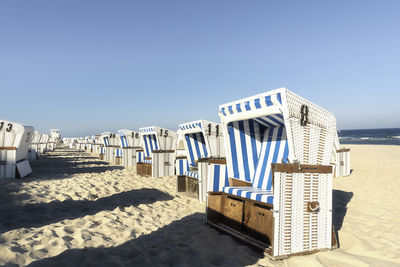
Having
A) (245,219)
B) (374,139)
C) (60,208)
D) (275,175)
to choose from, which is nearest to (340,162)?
(245,219)

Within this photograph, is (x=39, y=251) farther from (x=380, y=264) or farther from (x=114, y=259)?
(x=380, y=264)

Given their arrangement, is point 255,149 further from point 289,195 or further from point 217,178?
point 289,195

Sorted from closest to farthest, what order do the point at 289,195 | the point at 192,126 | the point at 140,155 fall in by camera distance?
the point at 289,195 < the point at 192,126 < the point at 140,155

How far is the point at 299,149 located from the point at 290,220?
933 millimetres

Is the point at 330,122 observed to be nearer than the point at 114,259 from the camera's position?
No

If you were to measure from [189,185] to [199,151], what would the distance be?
4.87 feet

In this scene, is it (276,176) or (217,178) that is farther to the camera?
(217,178)

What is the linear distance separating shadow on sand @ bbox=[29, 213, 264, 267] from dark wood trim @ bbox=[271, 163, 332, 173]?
117cm

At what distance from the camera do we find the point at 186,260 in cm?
326

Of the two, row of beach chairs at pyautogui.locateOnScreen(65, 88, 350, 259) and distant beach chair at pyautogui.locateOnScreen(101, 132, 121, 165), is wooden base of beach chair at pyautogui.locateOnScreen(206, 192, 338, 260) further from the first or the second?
distant beach chair at pyautogui.locateOnScreen(101, 132, 121, 165)

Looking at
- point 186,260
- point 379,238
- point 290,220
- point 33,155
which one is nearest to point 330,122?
point 290,220

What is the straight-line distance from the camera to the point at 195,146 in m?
8.65

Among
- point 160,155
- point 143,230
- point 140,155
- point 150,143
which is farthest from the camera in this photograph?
point 140,155

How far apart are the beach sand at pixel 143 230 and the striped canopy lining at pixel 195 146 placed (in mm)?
1686
